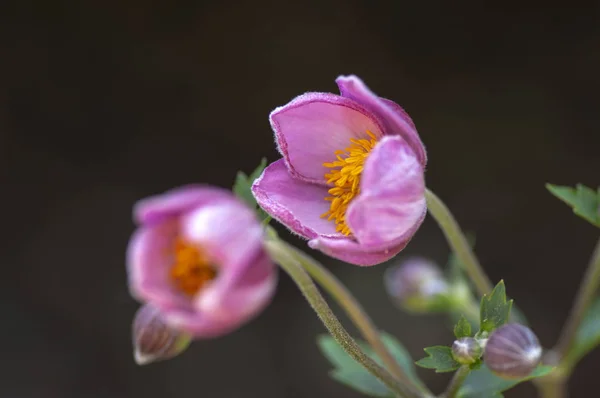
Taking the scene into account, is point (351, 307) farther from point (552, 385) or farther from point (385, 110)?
point (552, 385)

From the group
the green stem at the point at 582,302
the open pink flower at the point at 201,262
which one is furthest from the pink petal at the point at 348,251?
the green stem at the point at 582,302

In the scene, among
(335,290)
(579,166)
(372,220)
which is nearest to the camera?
(372,220)

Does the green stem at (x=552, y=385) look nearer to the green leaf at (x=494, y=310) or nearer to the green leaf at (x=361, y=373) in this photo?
the green leaf at (x=361, y=373)

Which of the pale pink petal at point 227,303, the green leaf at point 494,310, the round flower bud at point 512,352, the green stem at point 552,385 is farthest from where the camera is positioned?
the green stem at point 552,385

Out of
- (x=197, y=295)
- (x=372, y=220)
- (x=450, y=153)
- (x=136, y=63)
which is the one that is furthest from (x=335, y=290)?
(x=136, y=63)

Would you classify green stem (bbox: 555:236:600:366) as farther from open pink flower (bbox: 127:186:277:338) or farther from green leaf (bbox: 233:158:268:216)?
open pink flower (bbox: 127:186:277:338)

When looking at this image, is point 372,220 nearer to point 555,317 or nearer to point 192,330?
point 192,330

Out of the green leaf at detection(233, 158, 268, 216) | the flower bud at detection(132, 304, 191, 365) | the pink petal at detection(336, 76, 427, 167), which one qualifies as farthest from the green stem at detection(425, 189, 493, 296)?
the flower bud at detection(132, 304, 191, 365)
